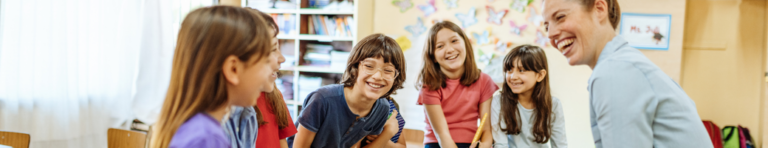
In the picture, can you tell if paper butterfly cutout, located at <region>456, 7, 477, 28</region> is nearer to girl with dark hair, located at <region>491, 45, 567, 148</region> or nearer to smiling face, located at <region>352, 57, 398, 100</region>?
girl with dark hair, located at <region>491, 45, 567, 148</region>

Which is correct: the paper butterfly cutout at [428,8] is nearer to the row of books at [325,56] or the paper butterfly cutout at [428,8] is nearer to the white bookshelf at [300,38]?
the white bookshelf at [300,38]

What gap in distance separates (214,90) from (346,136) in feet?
3.14

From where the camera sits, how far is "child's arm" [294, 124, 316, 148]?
5.17 feet

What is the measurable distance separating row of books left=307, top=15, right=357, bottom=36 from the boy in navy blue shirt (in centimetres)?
186

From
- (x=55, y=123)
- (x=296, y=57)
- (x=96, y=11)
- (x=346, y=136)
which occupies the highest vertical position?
(x=96, y=11)

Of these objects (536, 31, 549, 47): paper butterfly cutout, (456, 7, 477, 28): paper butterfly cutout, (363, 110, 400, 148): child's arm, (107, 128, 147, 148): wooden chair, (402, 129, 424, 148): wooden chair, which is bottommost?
(402, 129, 424, 148): wooden chair

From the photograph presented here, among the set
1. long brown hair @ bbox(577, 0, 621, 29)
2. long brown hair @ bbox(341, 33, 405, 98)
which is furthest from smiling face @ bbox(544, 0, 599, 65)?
long brown hair @ bbox(341, 33, 405, 98)

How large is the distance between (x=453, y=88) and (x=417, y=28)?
168cm

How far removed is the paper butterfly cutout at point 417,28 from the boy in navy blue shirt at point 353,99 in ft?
6.62

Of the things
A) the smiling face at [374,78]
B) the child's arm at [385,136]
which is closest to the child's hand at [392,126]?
the child's arm at [385,136]

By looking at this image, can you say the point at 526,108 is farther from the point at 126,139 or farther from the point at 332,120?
the point at 126,139

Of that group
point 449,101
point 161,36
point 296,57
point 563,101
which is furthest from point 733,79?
point 161,36

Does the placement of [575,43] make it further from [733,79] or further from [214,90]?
[733,79]

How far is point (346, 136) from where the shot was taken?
164 cm
